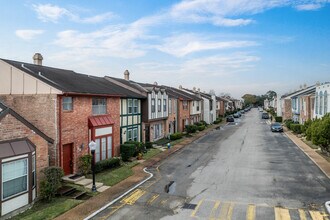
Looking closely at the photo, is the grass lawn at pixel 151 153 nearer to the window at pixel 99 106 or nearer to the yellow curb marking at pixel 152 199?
the window at pixel 99 106

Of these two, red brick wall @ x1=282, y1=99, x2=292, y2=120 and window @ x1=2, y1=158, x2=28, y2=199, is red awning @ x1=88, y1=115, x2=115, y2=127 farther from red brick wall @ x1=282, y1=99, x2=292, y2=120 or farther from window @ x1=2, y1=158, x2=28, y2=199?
red brick wall @ x1=282, y1=99, x2=292, y2=120

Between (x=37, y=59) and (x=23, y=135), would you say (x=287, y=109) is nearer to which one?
(x=37, y=59)

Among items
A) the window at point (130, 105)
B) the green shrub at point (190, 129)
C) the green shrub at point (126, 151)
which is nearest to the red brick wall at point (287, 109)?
the green shrub at point (190, 129)

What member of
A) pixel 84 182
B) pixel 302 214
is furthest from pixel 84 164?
pixel 302 214

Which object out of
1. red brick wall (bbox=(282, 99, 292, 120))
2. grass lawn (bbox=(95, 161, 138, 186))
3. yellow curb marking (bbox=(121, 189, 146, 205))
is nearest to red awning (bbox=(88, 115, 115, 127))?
grass lawn (bbox=(95, 161, 138, 186))

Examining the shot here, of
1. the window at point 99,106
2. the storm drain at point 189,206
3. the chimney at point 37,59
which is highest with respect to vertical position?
the chimney at point 37,59

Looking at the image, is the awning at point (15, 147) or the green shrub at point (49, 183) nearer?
the awning at point (15, 147)


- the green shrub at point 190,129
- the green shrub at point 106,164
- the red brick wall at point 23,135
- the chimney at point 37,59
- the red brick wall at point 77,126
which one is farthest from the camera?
the green shrub at point 190,129
